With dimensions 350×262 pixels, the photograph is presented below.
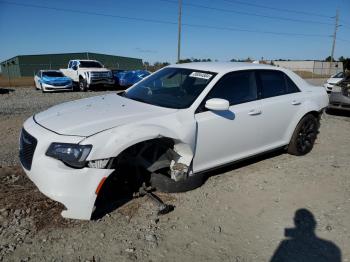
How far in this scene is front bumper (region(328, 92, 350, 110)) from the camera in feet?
32.8

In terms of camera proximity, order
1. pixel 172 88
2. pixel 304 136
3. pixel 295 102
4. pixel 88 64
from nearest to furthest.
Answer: pixel 172 88, pixel 295 102, pixel 304 136, pixel 88 64

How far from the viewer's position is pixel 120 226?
3.51m

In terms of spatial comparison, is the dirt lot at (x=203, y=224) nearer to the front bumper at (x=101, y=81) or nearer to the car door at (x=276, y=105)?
the car door at (x=276, y=105)

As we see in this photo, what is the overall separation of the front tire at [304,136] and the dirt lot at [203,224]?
706mm

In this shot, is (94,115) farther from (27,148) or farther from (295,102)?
(295,102)

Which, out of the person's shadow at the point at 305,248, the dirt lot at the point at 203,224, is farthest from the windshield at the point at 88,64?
the person's shadow at the point at 305,248

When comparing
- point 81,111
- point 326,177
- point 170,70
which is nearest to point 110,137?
point 81,111

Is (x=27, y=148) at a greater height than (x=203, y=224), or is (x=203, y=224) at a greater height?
(x=27, y=148)

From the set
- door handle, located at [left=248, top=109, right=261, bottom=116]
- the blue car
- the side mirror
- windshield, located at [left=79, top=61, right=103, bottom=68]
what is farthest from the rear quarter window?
windshield, located at [left=79, top=61, right=103, bottom=68]

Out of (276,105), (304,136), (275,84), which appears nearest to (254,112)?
(276,105)

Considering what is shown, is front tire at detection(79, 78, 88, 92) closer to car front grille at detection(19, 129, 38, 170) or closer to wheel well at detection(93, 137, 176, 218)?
wheel well at detection(93, 137, 176, 218)

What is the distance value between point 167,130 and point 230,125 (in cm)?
101

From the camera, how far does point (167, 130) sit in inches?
146

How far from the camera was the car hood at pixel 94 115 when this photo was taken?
3.36 metres
